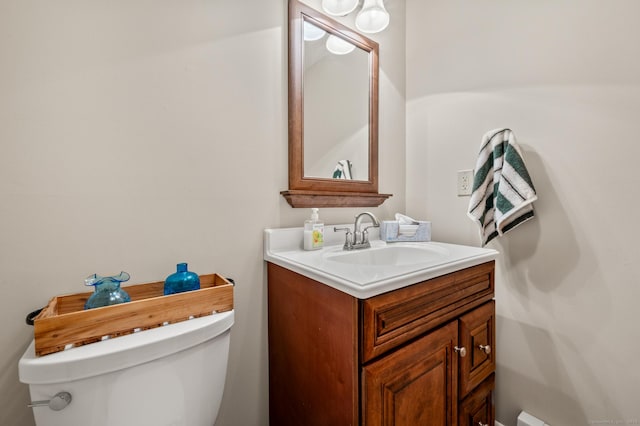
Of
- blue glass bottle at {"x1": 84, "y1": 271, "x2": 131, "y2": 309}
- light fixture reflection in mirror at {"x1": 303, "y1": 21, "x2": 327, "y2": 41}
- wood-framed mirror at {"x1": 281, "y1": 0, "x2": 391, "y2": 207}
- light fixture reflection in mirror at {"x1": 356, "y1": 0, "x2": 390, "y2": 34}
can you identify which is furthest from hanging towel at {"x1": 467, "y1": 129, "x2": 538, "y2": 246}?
blue glass bottle at {"x1": 84, "y1": 271, "x2": 131, "y2": 309}

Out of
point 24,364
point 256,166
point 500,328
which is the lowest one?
point 500,328

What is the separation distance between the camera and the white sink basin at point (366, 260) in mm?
647

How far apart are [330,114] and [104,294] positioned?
1.01m

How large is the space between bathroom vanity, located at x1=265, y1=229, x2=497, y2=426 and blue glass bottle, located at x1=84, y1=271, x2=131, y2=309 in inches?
17.5

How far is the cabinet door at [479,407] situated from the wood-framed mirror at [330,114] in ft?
2.72

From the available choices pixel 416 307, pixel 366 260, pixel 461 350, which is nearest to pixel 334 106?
pixel 366 260

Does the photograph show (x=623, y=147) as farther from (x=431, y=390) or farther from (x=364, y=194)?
(x=431, y=390)

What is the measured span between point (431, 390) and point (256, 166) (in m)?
0.91

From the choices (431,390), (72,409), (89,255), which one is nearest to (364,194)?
(431,390)

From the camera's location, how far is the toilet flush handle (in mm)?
490

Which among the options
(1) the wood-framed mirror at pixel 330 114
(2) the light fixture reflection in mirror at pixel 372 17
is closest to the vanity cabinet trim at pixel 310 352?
(1) the wood-framed mirror at pixel 330 114

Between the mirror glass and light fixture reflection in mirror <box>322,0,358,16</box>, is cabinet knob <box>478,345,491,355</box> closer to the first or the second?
the mirror glass

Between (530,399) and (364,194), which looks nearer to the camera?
(530,399)

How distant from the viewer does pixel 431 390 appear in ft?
2.49
